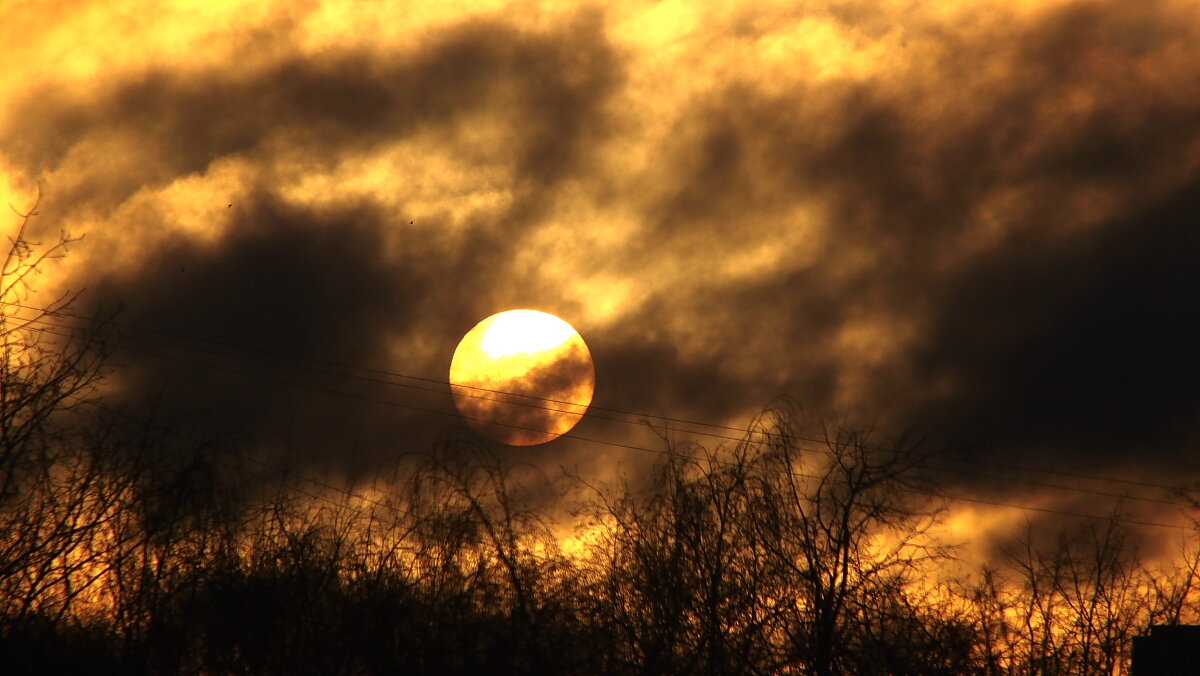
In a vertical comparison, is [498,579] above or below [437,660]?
above

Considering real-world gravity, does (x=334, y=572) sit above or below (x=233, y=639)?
above

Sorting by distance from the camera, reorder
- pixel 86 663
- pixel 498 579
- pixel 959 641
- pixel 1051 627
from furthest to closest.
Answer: pixel 1051 627, pixel 959 641, pixel 498 579, pixel 86 663

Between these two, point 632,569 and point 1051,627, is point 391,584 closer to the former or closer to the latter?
point 632,569

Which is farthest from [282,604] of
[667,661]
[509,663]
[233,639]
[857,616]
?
[857,616]

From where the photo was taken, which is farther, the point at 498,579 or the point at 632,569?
the point at 632,569

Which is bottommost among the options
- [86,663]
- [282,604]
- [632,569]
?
[86,663]

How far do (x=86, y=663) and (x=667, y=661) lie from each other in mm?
7420

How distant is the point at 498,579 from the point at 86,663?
523 centimetres

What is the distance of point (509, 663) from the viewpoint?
45.3ft

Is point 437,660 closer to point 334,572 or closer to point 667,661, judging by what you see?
point 334,572

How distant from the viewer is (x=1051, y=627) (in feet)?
59.8

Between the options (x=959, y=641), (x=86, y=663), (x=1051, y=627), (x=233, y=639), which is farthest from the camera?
(x=1051, y=627)

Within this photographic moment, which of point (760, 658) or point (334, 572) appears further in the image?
point (760, 658)

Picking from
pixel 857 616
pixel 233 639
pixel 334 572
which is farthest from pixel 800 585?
pixel 233 639
